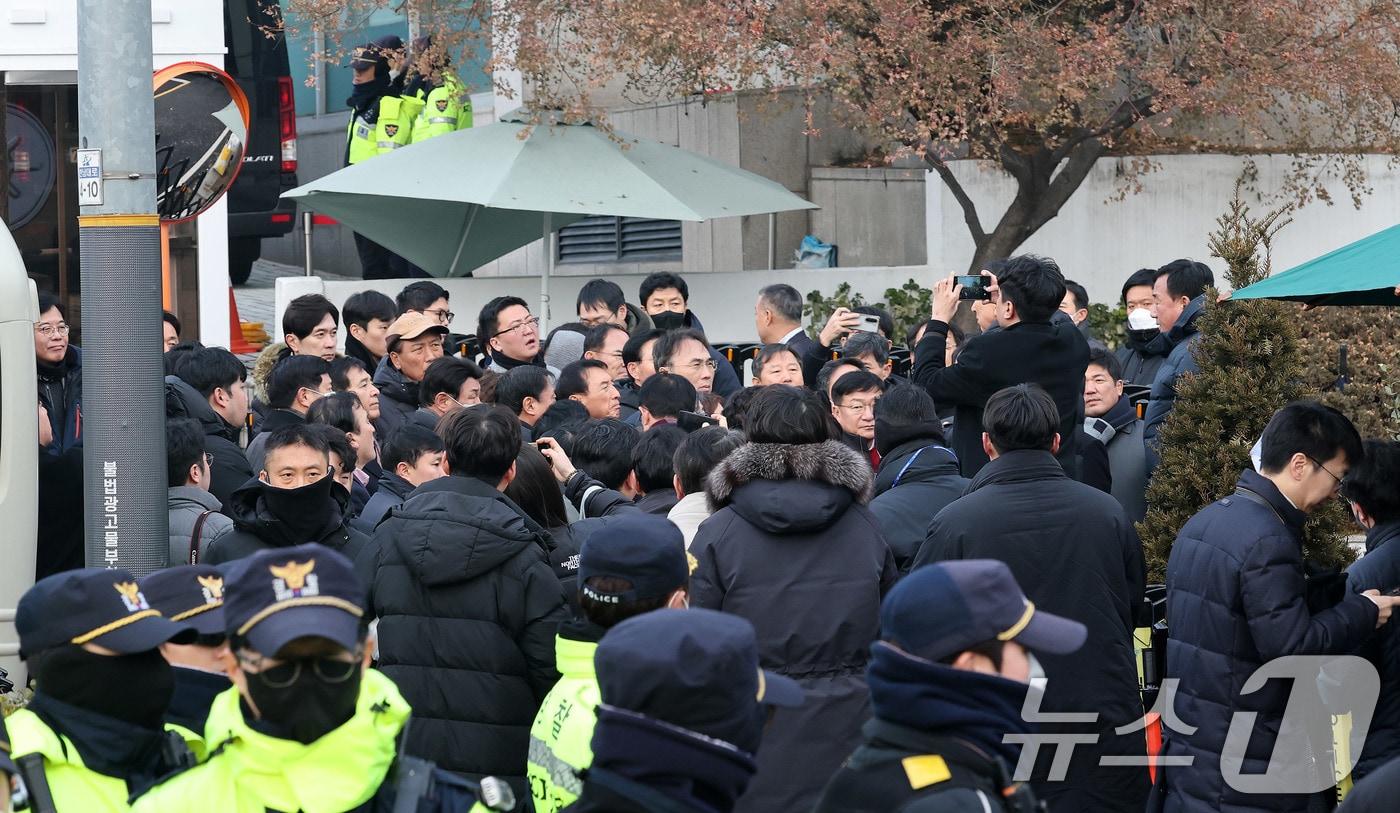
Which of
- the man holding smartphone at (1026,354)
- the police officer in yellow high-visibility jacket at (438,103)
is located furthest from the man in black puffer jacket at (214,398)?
the police officer in yellow high-visibility jacket at (438,103)

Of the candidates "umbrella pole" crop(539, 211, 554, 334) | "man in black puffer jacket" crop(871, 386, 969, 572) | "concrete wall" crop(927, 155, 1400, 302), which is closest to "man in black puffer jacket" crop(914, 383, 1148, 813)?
"man in black puffer jacket" crop(871, 386, 969, 572)

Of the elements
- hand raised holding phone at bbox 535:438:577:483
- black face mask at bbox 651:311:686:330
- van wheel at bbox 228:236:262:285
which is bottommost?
hand raised holding phone at bbox 535:438:577:483

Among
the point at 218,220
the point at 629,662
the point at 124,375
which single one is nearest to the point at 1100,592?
the point at 629,662

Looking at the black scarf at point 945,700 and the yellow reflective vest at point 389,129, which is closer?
the black scarf at point 945,700

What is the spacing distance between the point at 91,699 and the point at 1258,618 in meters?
3.39

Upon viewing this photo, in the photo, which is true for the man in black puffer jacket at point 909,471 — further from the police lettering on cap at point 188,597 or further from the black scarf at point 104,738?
the black scarf at point 104,738

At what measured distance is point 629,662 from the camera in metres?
2.89

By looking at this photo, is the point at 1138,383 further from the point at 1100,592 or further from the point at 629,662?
the point at 629,662

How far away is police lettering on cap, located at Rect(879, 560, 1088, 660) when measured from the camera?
3064 mm

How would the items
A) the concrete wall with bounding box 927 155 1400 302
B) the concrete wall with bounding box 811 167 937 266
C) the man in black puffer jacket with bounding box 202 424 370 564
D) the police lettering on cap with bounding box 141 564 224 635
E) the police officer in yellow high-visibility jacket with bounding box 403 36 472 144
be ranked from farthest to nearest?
1. the concrete wall with bounding box 811 167 937 266
2. the concrete wall with bounding box 927 155 1400 302
3. the police officer in yellow high-visibility jacket with bounding box 403 36 472 144
4. the man in black puffer jacket with bounding box 202 424 370 564
5. the police lettering on cap with bounding box 141 564 224 635

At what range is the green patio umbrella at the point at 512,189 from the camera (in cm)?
1112

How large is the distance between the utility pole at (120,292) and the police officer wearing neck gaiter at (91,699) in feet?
7.80

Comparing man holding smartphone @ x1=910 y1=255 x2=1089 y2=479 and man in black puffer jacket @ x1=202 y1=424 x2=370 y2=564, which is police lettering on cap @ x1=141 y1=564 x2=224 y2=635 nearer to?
man in black puffer jacket @ x1=202 y1=424 x2=370 y2=564

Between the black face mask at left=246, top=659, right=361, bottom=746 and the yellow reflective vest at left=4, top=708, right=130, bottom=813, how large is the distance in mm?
480
